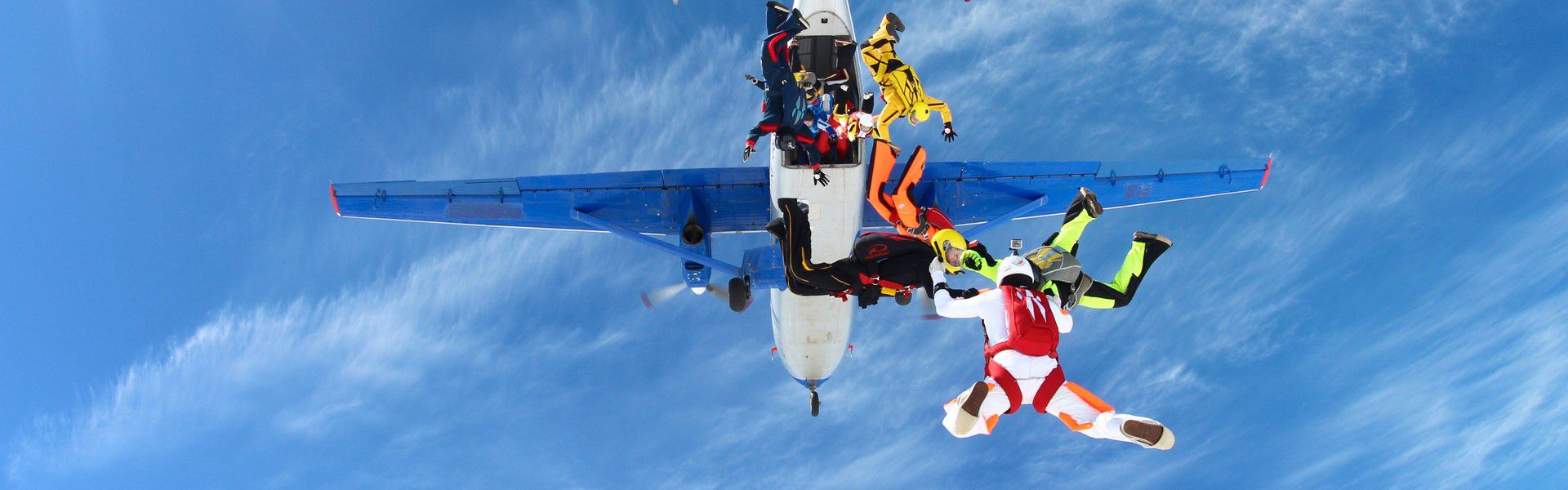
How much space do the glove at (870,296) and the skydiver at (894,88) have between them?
7.76 feet

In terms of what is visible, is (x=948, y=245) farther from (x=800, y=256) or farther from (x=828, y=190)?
(x=828, y=190)

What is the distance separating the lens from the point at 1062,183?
74.8ft

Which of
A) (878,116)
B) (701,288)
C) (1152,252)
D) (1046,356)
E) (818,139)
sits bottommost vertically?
(1046,356)

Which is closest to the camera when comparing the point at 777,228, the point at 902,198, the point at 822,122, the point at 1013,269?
the point at 1013,269

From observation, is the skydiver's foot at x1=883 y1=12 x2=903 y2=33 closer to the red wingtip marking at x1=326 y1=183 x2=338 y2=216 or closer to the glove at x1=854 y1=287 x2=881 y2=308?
the glove at x1=854 y1=287 x2=881 y2=308

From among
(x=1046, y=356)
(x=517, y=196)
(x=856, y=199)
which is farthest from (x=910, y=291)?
(x=517, y=196)

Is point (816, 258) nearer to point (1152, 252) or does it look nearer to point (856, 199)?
point (856, 199)

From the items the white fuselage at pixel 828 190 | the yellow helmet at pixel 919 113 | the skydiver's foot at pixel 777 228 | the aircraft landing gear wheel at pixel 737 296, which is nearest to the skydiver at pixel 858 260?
the skydiver's foot at pixel 777 228

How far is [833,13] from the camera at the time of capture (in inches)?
687

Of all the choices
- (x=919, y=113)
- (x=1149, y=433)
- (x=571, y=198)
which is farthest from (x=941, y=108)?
(x=571, y=198)

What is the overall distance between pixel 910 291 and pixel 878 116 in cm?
271

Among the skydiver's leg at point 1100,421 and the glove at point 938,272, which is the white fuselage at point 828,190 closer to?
the glove at point 938,272

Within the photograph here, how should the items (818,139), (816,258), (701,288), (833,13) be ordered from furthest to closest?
(701,288), (816,258), (833,13), (818,139)

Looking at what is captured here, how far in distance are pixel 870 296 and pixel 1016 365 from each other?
2.10m
